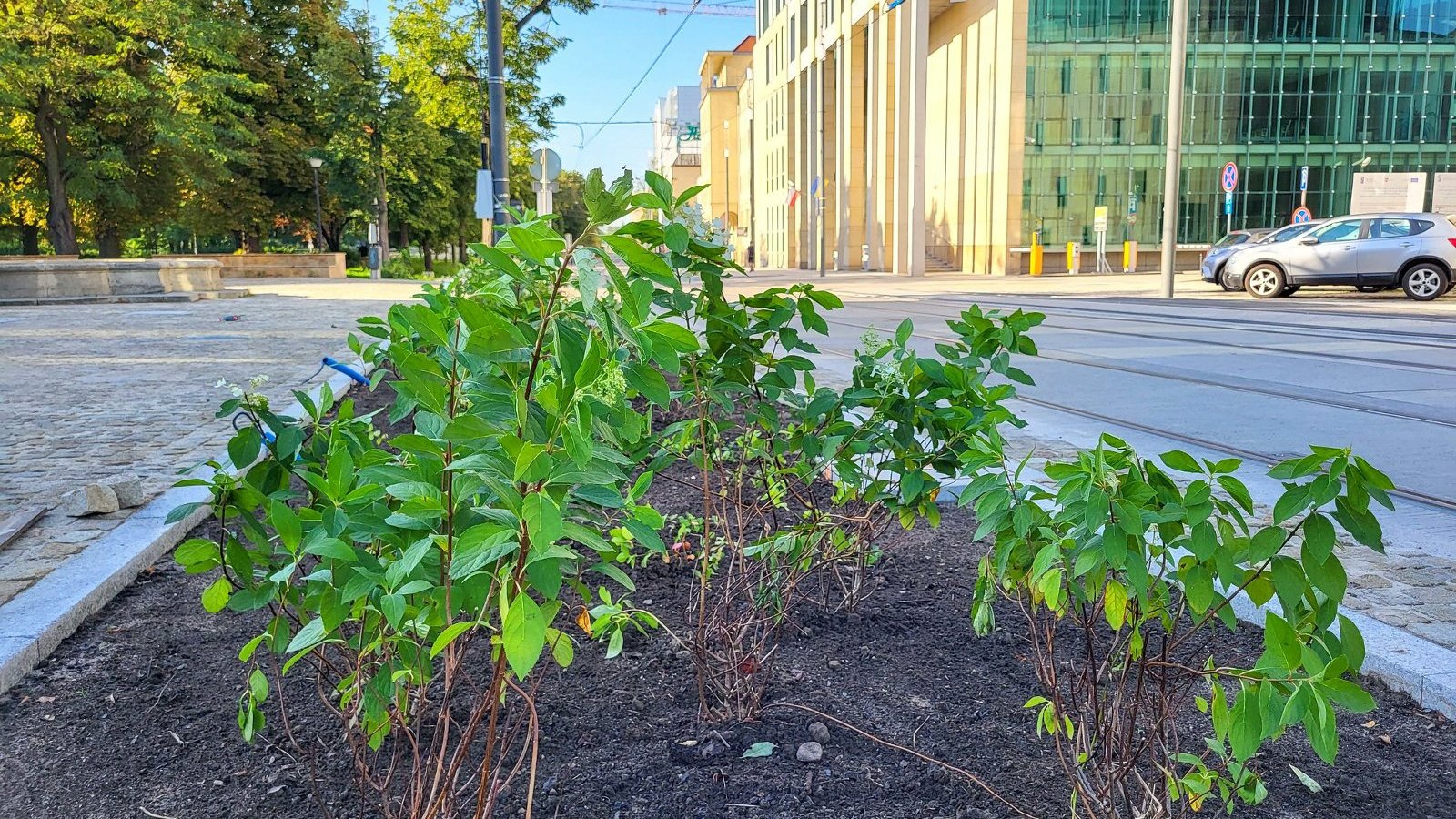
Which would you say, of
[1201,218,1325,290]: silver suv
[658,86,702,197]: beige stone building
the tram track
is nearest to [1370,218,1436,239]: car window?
[1201,218,1325,290]: silver suv

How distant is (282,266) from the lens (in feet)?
145

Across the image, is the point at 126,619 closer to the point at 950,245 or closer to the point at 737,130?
the point at 950,245

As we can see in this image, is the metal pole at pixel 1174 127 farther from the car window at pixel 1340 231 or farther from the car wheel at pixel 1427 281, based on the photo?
the car wheel at pixel 1427 281

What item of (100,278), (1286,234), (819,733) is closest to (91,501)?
(819,733)

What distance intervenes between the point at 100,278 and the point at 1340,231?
2589 cm

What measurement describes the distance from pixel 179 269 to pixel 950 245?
31140mm

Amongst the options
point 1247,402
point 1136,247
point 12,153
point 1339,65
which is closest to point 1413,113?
point 1339,65

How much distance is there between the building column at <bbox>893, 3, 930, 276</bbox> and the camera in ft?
135

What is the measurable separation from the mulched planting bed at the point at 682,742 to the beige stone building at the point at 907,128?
38636 mm

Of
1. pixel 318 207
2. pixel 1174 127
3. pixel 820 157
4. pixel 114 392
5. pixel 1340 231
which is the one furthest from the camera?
pixel 318 207

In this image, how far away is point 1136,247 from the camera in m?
40.0

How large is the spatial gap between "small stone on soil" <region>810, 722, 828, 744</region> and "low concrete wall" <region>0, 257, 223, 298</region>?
25.3 metres

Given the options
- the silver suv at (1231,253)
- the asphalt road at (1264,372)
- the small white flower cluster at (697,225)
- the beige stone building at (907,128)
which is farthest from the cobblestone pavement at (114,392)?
the beige stone building at (907,128)

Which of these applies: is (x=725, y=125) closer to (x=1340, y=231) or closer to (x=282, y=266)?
(x=282, y=266)
